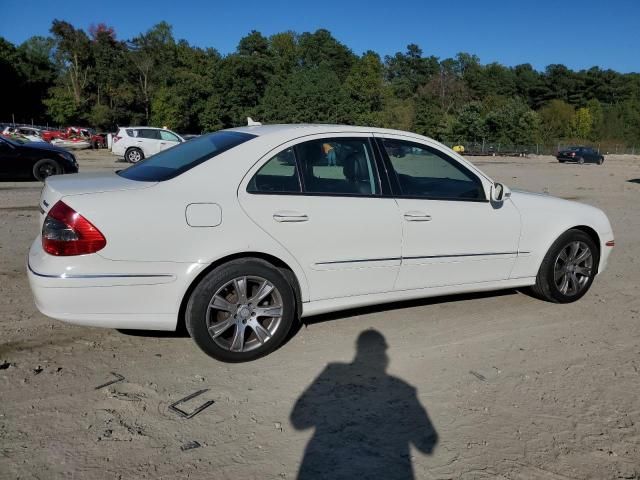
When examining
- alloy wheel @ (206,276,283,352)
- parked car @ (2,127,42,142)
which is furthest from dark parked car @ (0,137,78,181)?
parked car @ (2,127,42,142)

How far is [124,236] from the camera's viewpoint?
3.49 meters

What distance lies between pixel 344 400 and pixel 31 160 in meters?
14.0

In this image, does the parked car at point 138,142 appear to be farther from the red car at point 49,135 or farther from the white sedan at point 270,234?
the white sedan at point 270,234

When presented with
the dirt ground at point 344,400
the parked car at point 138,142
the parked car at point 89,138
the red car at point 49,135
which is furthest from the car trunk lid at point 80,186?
the parked car at point 89,138

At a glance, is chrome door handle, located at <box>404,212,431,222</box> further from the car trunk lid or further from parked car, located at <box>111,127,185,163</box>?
parked car, located at <box>111,127,185,163</box>

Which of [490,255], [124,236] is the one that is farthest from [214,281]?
[490,255]

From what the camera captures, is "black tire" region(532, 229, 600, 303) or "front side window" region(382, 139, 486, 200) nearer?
"front side window" region(382, 139, 486, 200)

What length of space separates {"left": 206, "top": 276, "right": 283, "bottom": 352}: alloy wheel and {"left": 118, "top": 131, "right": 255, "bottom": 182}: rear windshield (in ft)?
2.86

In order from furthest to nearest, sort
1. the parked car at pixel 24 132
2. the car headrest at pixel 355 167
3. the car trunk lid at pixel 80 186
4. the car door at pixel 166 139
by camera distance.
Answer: the parked car at pixel 24 132, the car door at pixel 166 139, the car headrest at pixel 355 167, the car trunk lid at pixel 80 186

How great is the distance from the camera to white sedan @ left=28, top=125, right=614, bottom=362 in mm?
3512

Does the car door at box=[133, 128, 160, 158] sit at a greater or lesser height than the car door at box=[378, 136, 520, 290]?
greater

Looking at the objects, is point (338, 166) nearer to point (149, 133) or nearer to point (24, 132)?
point (149, 133)

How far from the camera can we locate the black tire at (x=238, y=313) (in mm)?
3719

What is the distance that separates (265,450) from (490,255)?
9.00 ft
